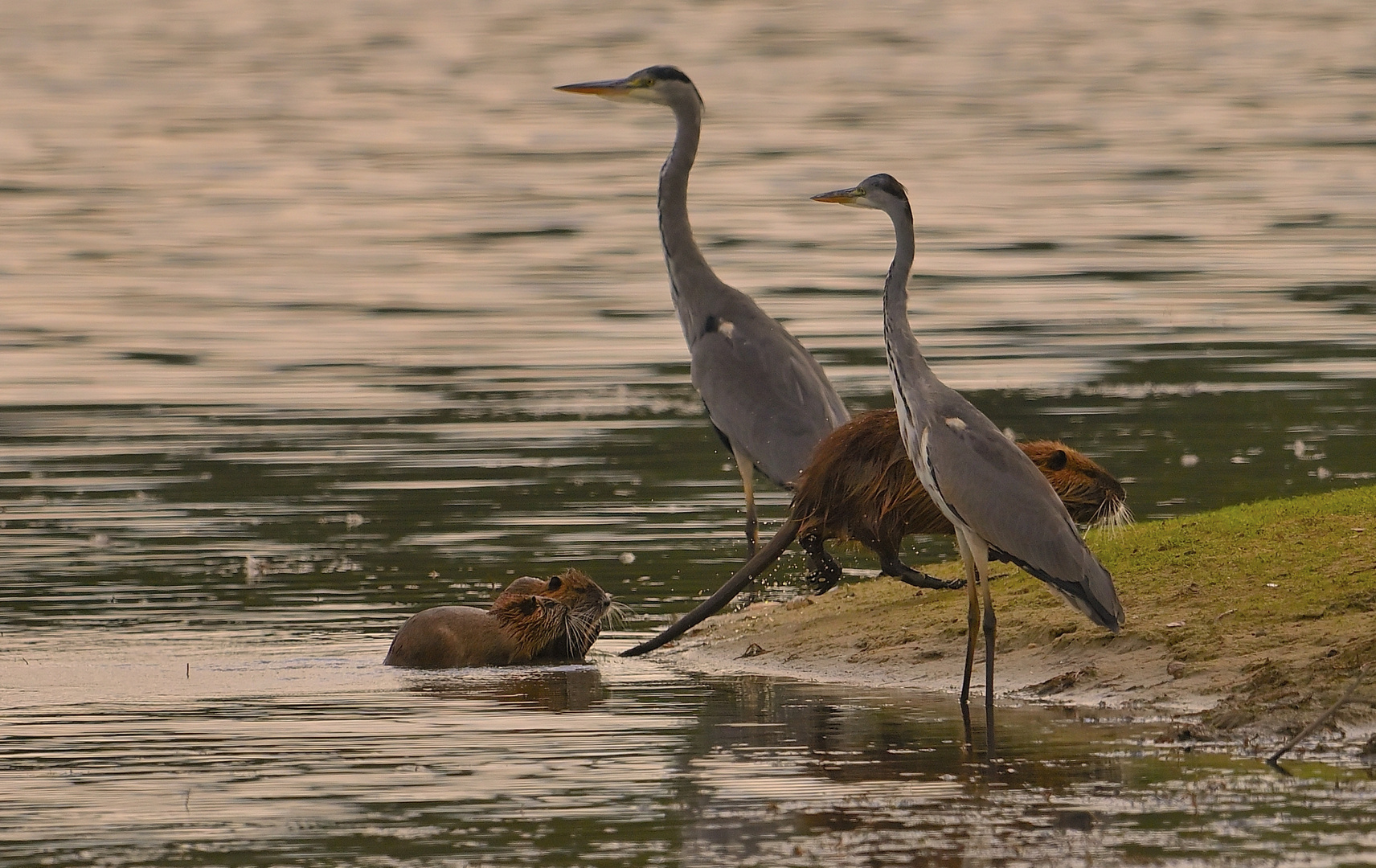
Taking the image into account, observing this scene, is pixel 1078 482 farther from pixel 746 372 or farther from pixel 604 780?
pixel 604 780

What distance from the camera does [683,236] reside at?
13602 millimetres

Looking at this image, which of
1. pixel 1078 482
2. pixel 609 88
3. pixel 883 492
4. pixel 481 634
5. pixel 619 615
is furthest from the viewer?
pixel 609 88

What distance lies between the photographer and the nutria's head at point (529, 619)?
11016mm

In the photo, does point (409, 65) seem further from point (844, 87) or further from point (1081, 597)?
point (1081, 597)

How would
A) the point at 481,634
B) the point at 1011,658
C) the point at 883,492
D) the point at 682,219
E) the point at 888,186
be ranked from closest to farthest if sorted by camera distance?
1. the point at 1011,658
2. the point at 888,186
3. the point at 883,492
4. the point at 481,634
5. the point at 682,219

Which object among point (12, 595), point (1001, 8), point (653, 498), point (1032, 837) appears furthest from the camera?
point (1001, 8)

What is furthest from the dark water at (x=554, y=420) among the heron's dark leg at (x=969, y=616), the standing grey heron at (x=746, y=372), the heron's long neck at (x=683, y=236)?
the heron's long neck at (x=683, y=236)

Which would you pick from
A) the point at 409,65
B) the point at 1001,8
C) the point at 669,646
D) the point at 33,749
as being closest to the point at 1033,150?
the point at 409,65

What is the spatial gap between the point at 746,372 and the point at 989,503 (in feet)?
11.0

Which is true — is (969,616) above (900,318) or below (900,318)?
below

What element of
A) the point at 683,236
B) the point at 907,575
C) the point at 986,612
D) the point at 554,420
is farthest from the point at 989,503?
the point at 554,420

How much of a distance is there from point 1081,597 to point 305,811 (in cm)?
320

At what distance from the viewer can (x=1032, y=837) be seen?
7.01 meters

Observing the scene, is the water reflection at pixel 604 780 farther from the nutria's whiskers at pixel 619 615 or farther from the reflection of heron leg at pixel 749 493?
the reflection of heron leg at pixel 749 493
